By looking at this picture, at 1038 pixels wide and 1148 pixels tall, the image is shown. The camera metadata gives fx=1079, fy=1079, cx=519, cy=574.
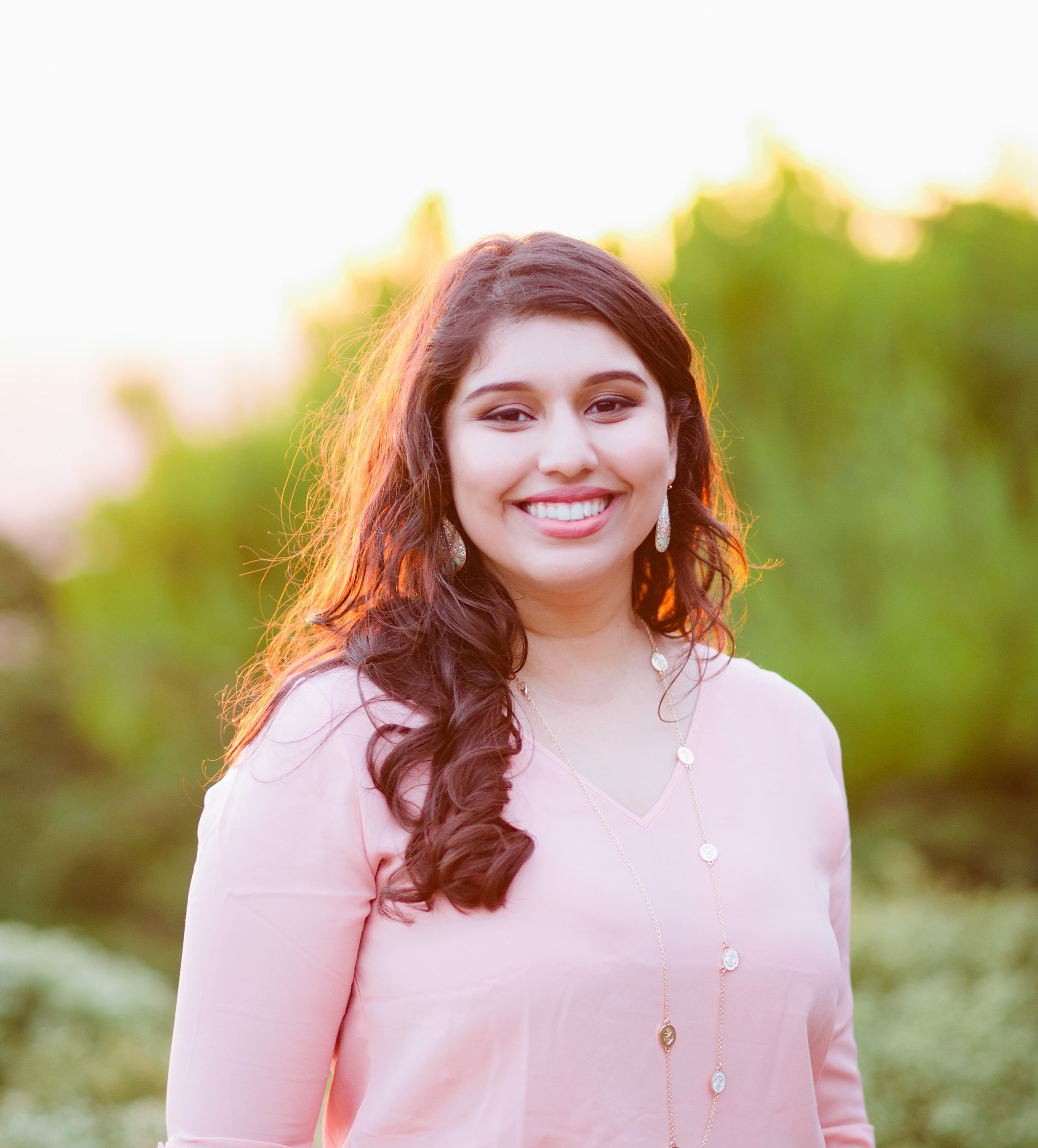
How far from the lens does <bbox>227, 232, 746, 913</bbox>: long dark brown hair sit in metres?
1.39

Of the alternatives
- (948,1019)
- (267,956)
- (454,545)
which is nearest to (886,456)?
(948,1019)

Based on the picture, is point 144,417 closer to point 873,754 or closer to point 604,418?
point 873,754

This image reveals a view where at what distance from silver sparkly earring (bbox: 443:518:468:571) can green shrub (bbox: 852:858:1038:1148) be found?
3.27 m

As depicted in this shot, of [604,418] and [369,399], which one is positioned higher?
[369,399]

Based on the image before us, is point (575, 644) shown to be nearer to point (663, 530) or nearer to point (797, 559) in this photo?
point (663, 530)

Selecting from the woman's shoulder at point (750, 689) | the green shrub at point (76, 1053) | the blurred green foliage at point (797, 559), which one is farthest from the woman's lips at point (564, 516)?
the blurred green foliage at point (797, 559)

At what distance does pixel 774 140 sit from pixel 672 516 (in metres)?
6.14

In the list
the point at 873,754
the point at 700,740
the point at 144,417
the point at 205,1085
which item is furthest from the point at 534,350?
the point at 144,417

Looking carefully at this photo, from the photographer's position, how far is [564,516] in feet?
4.98

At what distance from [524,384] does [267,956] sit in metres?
0.82

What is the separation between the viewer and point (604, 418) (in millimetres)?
1551

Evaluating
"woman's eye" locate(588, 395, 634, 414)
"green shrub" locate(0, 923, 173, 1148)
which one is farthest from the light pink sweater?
"green shrub" locate(0, 923, 173, 1148)

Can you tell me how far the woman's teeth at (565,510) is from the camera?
1.52m

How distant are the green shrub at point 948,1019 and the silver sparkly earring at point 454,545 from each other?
3.27 m
